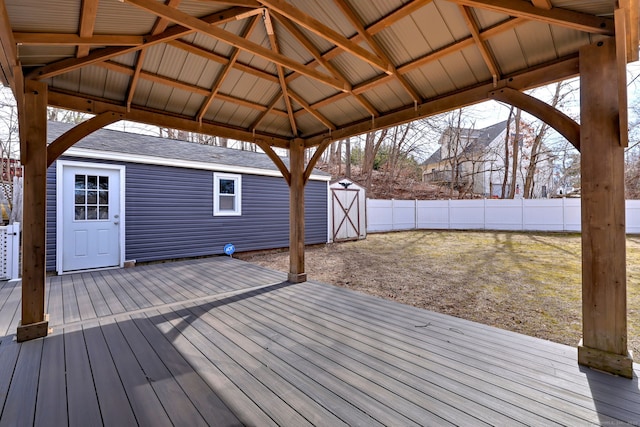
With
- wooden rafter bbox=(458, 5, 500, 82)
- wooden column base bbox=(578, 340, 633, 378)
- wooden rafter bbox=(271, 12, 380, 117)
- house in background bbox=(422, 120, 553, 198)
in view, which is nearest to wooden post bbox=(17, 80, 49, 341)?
wooden rafter bbox=(271, 12, 380, 117)

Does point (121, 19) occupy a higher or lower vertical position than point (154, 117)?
higher

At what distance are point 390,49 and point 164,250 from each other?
20.8 ft

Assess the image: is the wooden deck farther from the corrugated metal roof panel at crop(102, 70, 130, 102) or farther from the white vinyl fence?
the white vinyl fence

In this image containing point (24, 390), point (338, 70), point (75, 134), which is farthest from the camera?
point (338, 70)

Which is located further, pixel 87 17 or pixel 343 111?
pixel 343 111

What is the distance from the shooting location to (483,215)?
13.4m

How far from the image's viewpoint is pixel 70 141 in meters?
2.97

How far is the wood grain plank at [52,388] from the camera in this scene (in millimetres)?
1664

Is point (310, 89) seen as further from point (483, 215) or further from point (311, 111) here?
point (483, 215)

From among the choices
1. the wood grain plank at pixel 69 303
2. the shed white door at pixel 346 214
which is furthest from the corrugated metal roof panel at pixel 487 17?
the shed white door at pixel 346 214

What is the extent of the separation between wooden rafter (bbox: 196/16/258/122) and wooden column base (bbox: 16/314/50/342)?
290 cm

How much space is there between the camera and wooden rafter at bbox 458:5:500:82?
7.69 ft

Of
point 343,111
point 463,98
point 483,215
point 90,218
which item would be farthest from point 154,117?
point 483,215

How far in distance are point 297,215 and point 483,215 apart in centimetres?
1181
